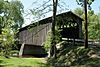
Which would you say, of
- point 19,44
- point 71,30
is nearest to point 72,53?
point 71,30

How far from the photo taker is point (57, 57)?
2591cm

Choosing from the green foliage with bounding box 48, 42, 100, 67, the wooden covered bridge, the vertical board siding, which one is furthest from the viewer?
the vertical board siding

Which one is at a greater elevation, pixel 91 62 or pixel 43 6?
pixel 43 6

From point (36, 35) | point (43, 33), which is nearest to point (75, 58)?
point (43, 33)

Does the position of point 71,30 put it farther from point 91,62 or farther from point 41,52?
point 91,62

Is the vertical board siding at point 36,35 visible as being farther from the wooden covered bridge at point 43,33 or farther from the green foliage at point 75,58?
the green foliage at point 75,58

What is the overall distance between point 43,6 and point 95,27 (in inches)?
1466

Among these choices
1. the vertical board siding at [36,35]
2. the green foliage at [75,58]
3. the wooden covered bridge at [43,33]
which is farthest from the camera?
the vertical board siding at [36,35]

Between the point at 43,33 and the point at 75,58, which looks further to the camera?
the point at 43,33

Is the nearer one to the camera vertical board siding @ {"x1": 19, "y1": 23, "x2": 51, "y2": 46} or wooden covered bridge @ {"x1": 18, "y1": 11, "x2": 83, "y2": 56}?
wooden covered bridge @ {"x1": 18, "y1": 11, "x2": 83, "y2": 56}

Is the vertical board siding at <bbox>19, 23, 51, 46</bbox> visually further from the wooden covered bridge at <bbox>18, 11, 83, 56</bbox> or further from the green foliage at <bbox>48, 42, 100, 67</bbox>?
the green foliage at <bbox>48, 42, 100, 67</bbox>

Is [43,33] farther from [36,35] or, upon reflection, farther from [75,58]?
[75,58]

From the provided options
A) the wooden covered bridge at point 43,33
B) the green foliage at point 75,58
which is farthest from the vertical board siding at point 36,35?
the green foliage at point 75,58

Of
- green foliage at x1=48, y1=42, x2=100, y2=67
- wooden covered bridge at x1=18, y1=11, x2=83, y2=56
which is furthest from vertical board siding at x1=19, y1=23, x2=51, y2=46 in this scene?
green foliage at x1=48, y1=42, x2=100, y2=67
